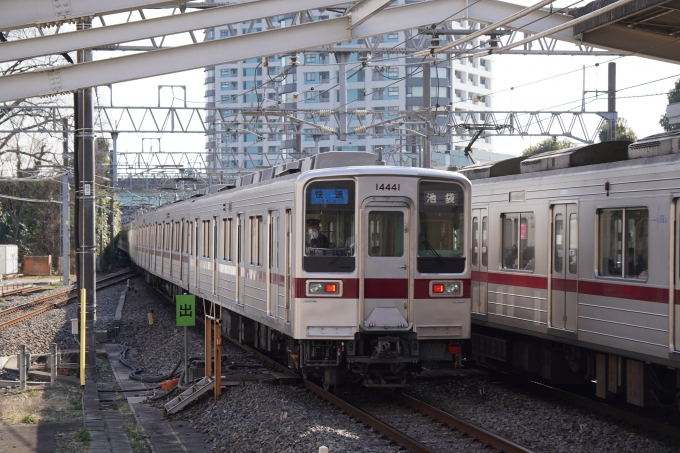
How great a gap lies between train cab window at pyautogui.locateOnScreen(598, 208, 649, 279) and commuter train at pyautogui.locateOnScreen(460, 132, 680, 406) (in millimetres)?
13

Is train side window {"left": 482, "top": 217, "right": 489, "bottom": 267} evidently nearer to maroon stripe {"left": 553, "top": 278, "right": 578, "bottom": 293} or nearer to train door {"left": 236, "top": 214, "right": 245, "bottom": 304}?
maroon stripe {"left": 553, "top": 278, "right": 578, "bottom": 293}

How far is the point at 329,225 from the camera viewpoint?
10578 millimetres

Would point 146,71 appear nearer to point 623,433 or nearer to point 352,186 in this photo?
point 352,186

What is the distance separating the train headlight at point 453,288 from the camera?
10.6 metres

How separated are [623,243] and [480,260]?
138 inches

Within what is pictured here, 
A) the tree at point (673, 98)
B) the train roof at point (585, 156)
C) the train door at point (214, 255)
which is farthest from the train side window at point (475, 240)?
the tree at point (673, 98)

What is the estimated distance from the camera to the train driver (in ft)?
34.6

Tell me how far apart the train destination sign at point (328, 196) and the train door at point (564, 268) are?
2494mm

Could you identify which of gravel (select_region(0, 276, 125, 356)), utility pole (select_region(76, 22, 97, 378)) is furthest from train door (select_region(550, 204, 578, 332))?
gravel (select_region(0, 276, 125, 356))

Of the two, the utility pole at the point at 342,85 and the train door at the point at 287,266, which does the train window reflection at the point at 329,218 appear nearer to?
the train door at the point at 287,266

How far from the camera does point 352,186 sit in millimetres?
10539

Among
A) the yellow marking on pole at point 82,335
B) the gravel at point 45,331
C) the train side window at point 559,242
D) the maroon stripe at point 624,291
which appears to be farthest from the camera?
the gravel at point 45,331

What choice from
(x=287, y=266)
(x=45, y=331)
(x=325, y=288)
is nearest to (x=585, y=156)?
(x=325, y=288)

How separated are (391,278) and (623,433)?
2.96 m
